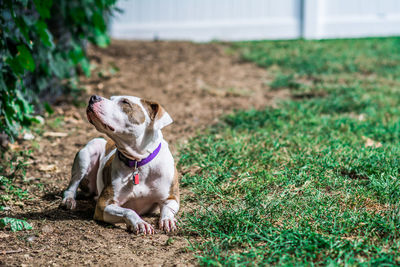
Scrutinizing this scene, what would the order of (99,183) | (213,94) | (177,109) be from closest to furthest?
1. (99,183)
2. (177,109)
3. (213,94)

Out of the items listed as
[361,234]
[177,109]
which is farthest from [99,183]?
[177,109]

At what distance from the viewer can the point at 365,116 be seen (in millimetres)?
5617

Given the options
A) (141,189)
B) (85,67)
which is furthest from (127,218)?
(85,67)

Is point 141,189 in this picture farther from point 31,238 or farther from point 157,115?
point 31,238

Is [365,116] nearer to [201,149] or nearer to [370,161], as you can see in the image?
[370,161]

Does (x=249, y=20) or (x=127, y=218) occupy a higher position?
(x=249, y=20)

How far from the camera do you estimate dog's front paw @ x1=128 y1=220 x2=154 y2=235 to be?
2984 mm

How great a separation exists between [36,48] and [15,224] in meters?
2.57

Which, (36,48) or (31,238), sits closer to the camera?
(31,238)

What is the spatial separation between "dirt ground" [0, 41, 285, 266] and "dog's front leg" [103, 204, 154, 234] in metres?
0.06

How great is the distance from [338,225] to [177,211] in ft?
3.57

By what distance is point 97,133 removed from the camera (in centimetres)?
533

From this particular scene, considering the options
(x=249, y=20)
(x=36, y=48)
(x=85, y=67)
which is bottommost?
(x=85, y=67)

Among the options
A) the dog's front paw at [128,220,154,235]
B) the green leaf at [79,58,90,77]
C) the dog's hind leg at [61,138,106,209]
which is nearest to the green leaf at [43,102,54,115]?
the dog's hind leg at [61,138,106,209]
